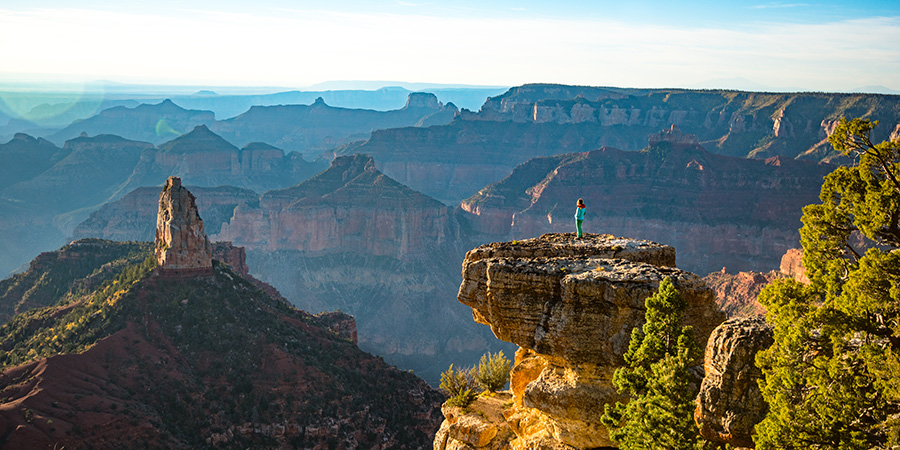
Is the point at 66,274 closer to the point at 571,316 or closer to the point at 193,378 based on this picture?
the point at 193,378

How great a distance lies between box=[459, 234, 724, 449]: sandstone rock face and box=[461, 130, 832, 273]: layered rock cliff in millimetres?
105892

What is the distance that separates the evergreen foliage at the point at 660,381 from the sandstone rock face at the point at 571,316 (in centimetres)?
126

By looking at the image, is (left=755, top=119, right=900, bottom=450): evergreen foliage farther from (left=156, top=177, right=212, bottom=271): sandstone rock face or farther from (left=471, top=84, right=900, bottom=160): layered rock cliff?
(left=471, top=84, right=900, bottom=160): layered rock cliff

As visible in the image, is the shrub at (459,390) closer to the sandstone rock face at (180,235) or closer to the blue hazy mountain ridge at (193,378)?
the blue hazy mountain ridge at (193,378)

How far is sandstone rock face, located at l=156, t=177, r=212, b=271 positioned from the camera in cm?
5681

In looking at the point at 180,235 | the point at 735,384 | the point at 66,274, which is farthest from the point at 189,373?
the point at 735,384

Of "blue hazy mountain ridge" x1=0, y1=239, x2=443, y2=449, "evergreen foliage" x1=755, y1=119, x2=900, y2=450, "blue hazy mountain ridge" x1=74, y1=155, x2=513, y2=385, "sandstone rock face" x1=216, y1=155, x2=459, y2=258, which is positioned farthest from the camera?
"sandstone rock face" x1=216, y1=155, x2=459, y2=258

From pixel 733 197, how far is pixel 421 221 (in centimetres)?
5848

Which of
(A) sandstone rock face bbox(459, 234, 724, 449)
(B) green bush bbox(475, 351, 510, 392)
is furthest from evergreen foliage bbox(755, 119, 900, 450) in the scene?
(B) green bush bbox(475, 351, 510, 392)

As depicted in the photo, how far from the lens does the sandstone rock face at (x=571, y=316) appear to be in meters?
21.1

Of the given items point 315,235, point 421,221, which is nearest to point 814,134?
point 421,221

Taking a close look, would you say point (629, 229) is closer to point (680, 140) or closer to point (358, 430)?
point (680, 140)

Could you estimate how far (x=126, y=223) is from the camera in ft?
519

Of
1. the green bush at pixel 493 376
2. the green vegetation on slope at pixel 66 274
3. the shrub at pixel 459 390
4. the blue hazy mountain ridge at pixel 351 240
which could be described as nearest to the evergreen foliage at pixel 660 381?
the shrub at pixel 459 390
